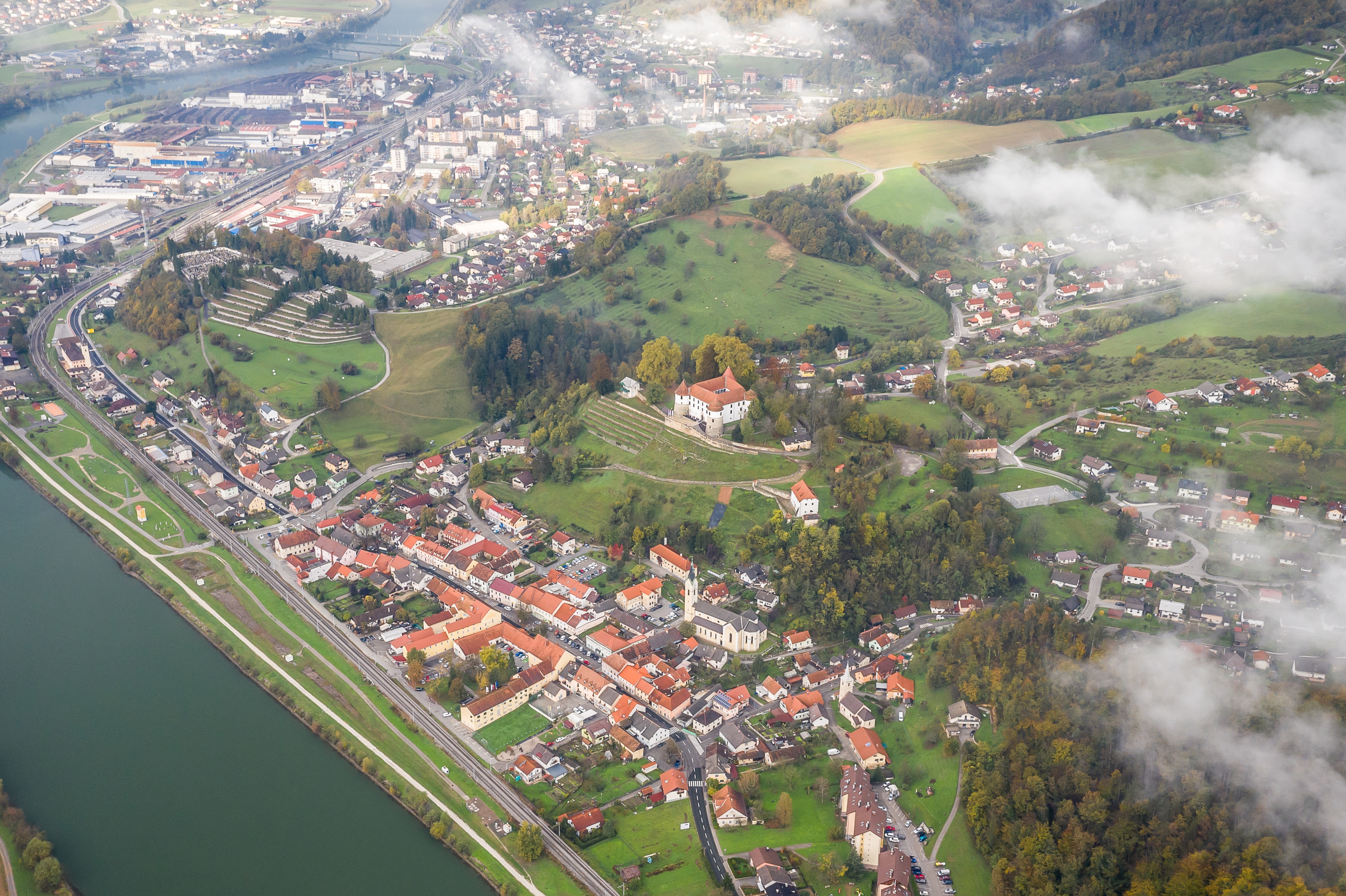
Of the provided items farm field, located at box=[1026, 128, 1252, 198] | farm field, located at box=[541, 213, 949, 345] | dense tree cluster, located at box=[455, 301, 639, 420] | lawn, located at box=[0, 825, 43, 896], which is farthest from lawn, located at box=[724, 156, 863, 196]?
lawn, located at box=[0, 825, 43, 896]

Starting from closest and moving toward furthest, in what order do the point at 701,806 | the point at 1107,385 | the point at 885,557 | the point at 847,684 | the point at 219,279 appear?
1. the point at 701,806
2. the point at 847,684
3. the point at 885,557
4. the point at 1107,385
5. the point at 219,279

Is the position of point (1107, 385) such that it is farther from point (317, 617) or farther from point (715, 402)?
point (317, 617)

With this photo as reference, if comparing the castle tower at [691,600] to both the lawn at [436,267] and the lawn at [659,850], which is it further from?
the lawn at [436,267]

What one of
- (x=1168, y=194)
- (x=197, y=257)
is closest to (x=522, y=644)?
(x=197, y=257)

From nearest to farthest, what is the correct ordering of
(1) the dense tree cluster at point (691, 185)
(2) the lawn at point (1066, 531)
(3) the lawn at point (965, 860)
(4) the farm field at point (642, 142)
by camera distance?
(3) the lawn at point (965, 860)
(2) the lawn at point (1066, 531)
(1) the dense tree cluster at point (691, 185)
(4) the farm field at point (642, 142)

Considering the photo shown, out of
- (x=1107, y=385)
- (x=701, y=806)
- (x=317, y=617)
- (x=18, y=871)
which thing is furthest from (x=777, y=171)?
(x=18, y=871)

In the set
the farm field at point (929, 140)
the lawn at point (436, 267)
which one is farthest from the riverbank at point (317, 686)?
the farm field at point (929, 140)

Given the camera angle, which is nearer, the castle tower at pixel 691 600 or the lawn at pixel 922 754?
the lawn at pixel 922 754
